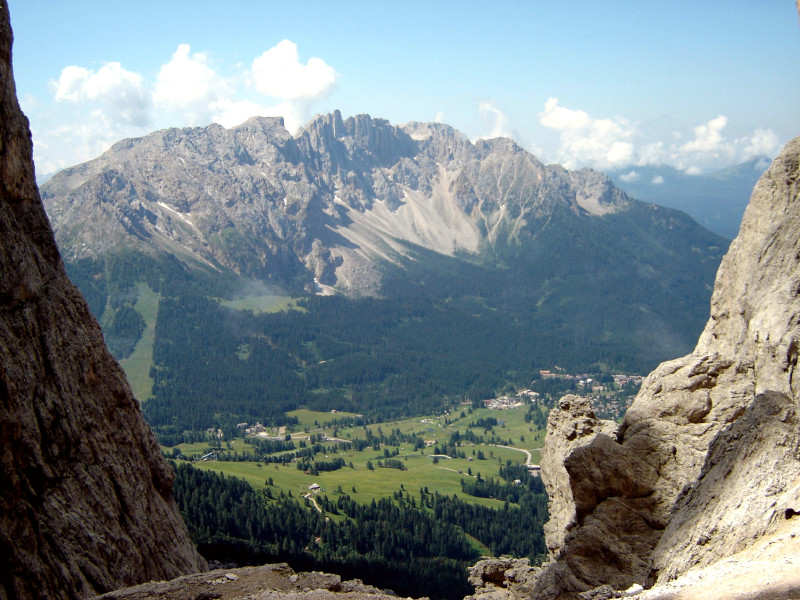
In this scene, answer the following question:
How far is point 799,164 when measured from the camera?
27500 mm

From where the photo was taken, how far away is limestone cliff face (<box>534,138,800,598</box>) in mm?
16969

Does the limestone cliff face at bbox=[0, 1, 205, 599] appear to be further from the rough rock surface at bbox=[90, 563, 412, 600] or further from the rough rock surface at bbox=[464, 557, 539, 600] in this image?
the rough rock surface at bbox=[464, 557, 539, 600]

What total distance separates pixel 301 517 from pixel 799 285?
288 ft

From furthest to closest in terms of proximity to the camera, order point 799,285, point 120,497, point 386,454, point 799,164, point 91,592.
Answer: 1. point 386,454
2. point 120,497
3. point 799,164
4. point 91,592
5. point 799,285

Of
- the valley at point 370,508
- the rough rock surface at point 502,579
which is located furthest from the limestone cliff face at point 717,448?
the valley at point 370,508

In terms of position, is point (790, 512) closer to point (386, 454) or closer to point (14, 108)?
point (14, 108)

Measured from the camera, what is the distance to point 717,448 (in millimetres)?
19703

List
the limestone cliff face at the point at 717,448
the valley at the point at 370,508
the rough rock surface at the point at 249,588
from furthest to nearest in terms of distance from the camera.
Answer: the valley at the point at 370,508, the rough rock surface at the point at 249,588, the limestone cliff face at the point at 717,448

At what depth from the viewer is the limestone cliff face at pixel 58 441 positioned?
25.2 meters

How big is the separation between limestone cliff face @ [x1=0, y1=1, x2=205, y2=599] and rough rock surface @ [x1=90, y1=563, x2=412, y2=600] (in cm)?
398

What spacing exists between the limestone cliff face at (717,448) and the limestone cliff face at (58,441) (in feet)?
56.5

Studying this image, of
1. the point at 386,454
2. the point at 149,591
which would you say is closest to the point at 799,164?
the point at 149,591

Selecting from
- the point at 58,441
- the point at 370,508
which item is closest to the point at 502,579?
the point at 58,441

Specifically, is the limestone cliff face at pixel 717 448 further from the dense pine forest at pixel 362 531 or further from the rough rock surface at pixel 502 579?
the dense pine forest at pixel 362 531
